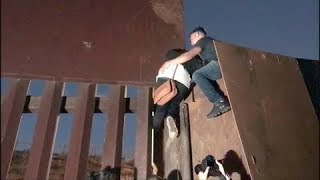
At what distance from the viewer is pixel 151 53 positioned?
508 centimetres

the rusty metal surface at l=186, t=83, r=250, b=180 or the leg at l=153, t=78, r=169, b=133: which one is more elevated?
the leg at l=153, t=78, r=169, b=133

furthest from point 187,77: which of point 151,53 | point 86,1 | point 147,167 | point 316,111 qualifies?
point 86,1

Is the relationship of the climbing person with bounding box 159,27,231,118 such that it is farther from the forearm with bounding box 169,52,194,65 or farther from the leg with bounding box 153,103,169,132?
the leg with bounding box 153,103,169,132

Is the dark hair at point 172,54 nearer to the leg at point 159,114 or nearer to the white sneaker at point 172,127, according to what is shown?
the leg at point 159,114

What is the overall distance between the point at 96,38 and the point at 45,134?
5.32 feet

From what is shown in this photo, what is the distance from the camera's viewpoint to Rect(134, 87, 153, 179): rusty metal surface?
4277 millimetres

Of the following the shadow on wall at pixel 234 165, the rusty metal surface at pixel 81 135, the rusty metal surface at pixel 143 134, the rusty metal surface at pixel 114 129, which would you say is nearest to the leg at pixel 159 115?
the rusty metal surface at pixel 143 134

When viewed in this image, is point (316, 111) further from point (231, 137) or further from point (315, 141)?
point (231, 137)

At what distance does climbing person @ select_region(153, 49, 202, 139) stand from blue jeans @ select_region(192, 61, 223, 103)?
229 mm

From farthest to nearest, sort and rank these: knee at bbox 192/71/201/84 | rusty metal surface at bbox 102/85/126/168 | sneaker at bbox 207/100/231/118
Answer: rusty metal surface at bbox 102/85/126/168 < knee at bbox 192/71/201/84 < sneaker at bbox 207/100/231/118

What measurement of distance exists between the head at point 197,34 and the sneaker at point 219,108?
93 cm

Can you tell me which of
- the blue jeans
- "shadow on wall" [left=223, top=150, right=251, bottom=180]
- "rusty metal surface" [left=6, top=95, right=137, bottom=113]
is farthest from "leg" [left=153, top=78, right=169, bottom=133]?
"shadow on wall" [left=223, top=150, right=251, bottom=180]

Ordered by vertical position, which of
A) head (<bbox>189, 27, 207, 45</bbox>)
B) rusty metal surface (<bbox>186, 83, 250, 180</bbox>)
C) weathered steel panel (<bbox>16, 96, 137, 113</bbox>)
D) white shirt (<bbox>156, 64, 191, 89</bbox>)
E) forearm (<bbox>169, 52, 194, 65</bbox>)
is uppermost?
head (<bbox>189, 27, 207, 45</bbox>)

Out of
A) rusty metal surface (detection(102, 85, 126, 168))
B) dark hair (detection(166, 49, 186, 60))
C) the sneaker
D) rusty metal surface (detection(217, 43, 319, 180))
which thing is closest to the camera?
rusty metal surface (detection(217, 43, 319, 180))
